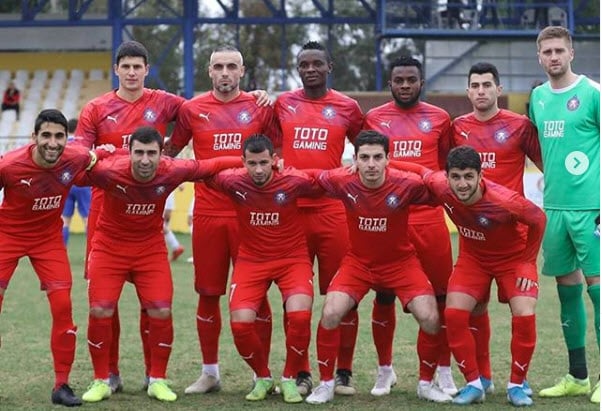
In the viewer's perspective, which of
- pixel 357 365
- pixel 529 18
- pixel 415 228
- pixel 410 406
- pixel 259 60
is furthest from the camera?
pixel 259 60

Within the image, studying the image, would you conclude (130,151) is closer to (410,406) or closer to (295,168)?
(295,168)

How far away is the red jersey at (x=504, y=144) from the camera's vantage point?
7566mm

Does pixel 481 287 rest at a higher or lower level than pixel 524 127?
lower

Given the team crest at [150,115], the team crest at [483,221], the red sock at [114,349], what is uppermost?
the team crest at [150,115]

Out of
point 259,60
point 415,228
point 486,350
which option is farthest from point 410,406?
point 259,60

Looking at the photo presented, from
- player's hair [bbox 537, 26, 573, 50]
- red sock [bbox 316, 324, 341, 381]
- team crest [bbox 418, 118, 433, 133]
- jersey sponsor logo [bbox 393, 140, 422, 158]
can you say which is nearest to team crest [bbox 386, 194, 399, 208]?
jersey sponsor logo [bbox 393, 140, 422, 158]

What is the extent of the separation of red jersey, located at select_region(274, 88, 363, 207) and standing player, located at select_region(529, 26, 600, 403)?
52.9 inches

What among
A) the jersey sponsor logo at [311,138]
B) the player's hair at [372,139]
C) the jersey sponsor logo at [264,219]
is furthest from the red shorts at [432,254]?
the jersey sponsor logo at [264,219]

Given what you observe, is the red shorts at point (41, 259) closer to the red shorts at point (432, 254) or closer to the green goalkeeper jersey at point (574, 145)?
the red shorts at point (432, 254)

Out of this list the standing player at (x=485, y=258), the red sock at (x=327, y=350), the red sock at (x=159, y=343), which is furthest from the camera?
the red sock at (x=159, y=343)

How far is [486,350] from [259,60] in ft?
117

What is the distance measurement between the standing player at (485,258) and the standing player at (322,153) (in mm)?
728

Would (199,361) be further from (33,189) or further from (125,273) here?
(33,189)

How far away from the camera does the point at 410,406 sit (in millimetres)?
7207
